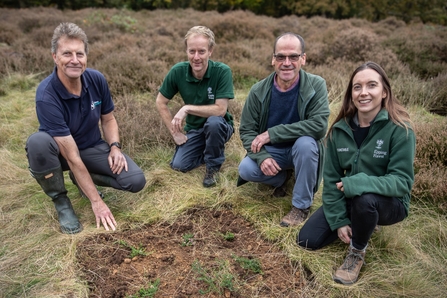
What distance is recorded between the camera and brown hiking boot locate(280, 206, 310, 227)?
3.20 metres

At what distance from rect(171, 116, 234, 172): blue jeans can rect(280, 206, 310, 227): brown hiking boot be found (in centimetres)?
110

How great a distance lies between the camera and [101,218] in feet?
10.5

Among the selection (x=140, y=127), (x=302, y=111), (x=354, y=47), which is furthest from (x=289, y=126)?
(x=354, y=47)

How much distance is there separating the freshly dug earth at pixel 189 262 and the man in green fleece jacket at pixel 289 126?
0.49m

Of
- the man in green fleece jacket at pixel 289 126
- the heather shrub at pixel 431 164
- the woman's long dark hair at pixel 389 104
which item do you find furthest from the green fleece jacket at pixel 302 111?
the heather shrub at pixel 431 164

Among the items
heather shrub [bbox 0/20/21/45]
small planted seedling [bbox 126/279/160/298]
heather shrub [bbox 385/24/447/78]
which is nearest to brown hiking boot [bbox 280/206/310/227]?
small planted seedling [bbox 126/279/160/298]

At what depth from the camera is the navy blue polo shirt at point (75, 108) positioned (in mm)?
3000

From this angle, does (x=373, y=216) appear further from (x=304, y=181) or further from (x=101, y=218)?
(x=101, y=218)

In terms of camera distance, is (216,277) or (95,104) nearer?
(216,277)

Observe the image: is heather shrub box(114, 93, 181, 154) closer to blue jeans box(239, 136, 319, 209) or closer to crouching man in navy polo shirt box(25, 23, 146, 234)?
crouching man in navy polo shirt box(25, 23, 146, 234)

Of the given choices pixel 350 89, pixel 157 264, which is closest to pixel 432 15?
pixel 350 89

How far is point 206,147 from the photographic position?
398cm

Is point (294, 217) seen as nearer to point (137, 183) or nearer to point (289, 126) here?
point (289, 126)

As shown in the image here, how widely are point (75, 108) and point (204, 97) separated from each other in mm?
1328
